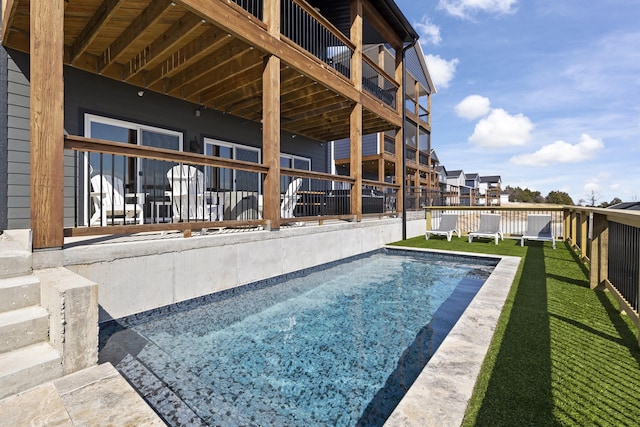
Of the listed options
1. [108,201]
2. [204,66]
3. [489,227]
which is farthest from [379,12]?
[108,201]

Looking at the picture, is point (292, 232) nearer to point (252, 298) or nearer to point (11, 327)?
point (252, 298)

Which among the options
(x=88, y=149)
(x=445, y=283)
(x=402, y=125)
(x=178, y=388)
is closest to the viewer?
(x=178, y=388)

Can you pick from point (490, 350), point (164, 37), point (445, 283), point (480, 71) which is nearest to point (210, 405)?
point (490, 350)

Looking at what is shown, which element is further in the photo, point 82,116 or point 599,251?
point 82,116

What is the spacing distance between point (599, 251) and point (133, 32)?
746 centimetres

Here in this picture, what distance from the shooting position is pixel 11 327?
2156mm

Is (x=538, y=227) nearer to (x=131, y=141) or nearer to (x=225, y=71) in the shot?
(x=225, y=71)

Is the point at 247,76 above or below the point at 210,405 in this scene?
above

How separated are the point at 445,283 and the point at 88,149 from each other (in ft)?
17.9

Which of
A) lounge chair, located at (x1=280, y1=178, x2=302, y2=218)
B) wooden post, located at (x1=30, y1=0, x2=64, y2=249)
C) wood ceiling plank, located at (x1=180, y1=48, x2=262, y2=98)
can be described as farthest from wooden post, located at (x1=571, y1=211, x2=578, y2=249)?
wooden post, located at (x1=30, y1=0, x2=64, y2=249)

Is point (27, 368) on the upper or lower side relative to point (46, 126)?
lower

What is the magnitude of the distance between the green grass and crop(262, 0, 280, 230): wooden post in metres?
3.54

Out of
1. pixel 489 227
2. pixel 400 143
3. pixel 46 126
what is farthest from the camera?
pixel 400 143

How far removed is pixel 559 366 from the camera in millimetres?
2285
